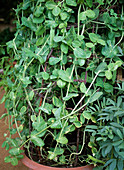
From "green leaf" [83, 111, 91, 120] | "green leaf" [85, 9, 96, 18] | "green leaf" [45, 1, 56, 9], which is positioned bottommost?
"green leaf" [83, 111, 91, 120]

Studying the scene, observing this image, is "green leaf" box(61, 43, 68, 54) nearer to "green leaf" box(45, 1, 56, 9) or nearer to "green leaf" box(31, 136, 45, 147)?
"green leaf" box(45, 1, 56, 9)

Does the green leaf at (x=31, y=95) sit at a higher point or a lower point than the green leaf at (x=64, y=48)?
lower

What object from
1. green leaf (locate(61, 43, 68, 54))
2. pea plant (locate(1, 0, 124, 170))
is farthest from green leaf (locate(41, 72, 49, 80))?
green leaf (locate(61, 43, 68, 54))

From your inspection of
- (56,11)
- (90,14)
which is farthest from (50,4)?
(90,14)

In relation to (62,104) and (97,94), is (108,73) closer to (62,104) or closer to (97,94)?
(97,94)

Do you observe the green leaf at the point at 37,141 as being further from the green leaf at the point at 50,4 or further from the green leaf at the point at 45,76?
the green leaf at the point at 50,4

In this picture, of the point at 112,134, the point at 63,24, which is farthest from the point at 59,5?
the point at 112,134

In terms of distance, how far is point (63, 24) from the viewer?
74 cm

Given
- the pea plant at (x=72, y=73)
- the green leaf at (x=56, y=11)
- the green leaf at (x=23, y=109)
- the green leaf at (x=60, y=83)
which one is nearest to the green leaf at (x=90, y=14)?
the pea plant at (x=72, y=73)

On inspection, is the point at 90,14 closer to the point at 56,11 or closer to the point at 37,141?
the point at 56,11

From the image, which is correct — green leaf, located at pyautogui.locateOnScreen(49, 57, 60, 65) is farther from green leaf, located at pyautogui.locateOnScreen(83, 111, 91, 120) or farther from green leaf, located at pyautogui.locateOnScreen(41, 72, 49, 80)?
green leaf, located at pyautogui.locateOnScreen(83, 111, 91, 120)

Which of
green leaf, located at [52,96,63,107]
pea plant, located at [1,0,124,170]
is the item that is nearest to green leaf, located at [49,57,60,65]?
pea plant, located at [1,0,124,170]

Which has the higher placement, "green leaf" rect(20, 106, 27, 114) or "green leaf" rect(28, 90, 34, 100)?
"green leaf" rect(28, 90, 34, 100)

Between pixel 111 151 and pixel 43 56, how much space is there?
45 cm
